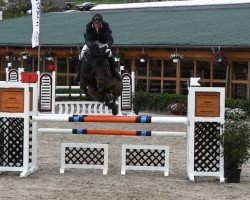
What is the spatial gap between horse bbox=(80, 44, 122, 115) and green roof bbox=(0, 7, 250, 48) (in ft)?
39.4

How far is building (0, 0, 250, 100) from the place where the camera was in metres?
25.1

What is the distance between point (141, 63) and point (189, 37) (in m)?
2.53

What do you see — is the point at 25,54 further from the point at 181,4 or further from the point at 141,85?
the point at 181,4

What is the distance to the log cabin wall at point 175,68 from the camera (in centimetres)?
2495

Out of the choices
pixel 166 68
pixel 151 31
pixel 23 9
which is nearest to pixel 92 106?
pixel 166 68

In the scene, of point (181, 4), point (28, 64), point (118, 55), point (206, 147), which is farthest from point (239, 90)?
point (206, 147)

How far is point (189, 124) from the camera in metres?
11.6

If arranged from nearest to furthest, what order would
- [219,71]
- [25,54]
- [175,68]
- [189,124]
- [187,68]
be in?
1. [189,124]
2. [219,71]
3. [187,68]
4. [175,68]
5. [25,54]

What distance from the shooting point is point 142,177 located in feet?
39.1

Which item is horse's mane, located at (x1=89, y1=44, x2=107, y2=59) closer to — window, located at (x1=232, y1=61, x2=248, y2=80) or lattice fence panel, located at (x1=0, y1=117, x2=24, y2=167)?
lattice fence panel, located at (x1=0, y1=117, x2=24, y2=167)

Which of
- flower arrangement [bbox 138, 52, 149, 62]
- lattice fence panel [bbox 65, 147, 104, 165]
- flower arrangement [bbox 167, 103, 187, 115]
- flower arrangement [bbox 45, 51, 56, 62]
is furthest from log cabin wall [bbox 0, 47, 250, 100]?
lattice fence panel [bbox 65, 147, 104, 165]

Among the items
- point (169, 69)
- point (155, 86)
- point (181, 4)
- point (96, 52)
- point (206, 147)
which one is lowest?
point (206, 147)

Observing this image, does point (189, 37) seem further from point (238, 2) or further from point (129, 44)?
point (238, 2)

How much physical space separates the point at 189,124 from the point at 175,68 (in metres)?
15.5
